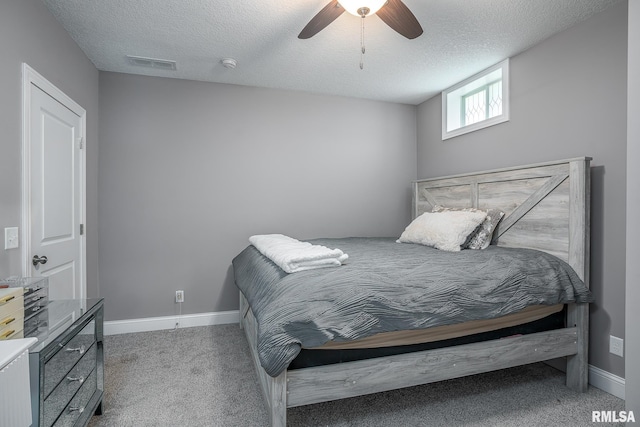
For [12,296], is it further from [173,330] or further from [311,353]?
[173,330]

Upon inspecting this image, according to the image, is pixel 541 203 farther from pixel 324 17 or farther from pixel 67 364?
pixel 67 364

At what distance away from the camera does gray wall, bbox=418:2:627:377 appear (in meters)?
2.04

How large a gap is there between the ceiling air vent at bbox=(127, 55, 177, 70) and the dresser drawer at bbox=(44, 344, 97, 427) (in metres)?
2.35

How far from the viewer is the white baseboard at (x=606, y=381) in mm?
2012

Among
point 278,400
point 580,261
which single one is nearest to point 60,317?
point 278,400

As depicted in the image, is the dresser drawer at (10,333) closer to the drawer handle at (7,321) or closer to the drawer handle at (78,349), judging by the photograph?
the drawer handle at (7,321)

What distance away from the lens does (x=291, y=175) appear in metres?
3.55

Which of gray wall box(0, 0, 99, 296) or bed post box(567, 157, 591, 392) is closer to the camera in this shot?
gray wall box(0, 0, 99, 296)

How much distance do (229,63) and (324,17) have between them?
1302 mm

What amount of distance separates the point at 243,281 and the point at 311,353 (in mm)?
1036

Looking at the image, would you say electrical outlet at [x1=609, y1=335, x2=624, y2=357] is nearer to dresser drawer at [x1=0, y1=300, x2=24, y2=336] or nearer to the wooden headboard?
the wooden headboard

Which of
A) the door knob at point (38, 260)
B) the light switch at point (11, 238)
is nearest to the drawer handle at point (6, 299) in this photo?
the light switch at point (11, 238)

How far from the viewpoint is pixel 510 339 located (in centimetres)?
189

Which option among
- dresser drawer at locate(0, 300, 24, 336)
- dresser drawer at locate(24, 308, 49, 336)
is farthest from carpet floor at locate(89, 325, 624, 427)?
dresser drawer at locate(0, 300, 24, 336)
